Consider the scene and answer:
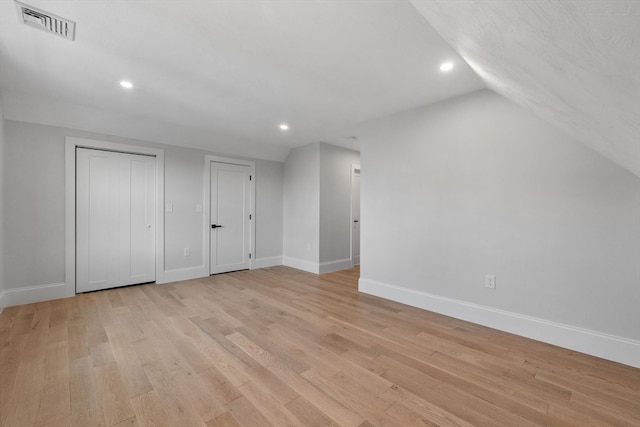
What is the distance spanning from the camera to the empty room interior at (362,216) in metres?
1.52

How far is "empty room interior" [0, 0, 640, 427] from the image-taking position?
1.52 metres

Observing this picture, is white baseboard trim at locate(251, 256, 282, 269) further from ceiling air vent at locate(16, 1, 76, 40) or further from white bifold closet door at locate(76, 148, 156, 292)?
ceiling air vent at locate(16, 1, 76, 40)

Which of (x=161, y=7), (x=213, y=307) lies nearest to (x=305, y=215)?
(x=213, y=307)

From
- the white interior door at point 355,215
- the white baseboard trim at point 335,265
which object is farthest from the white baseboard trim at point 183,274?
the white interior door at point 355,215

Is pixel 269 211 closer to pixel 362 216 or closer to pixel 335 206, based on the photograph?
pixel 335 206

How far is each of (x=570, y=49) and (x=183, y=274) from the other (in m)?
5.00

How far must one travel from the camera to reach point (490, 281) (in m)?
2.74

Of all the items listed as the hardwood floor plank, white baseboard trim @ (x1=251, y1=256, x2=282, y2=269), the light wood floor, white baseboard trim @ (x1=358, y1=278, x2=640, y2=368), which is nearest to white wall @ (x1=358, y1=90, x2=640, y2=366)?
white baseboard trim @ (x1=358, y1=278, x2=640, y2=368)

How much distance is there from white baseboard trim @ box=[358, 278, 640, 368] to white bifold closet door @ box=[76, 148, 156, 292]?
3807 millimetres

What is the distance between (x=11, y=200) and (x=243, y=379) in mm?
3681

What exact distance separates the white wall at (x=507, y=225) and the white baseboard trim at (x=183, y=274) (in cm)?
298

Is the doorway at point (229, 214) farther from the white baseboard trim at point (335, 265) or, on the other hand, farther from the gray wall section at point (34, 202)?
the white baseboard trim at point (335, 265)

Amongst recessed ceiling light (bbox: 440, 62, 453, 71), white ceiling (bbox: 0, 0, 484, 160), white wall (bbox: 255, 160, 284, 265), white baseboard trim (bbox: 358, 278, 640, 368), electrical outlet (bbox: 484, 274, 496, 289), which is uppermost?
white ceiling (bbox: 0, 0, 484, 160)

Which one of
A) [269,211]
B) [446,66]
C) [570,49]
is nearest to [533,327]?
[446,66]
